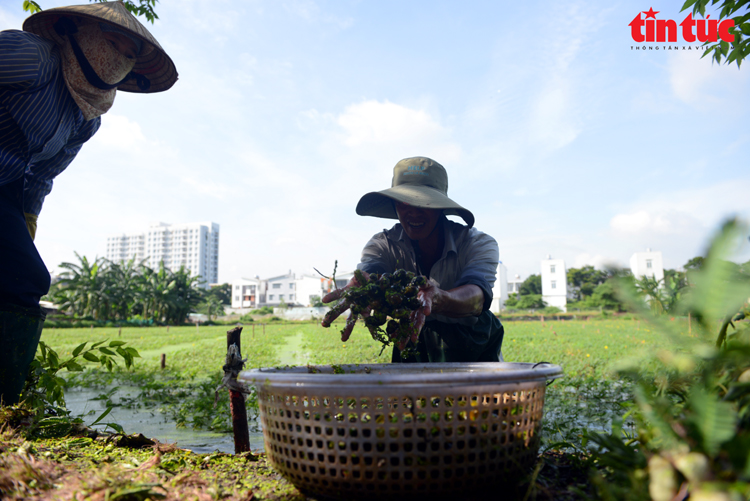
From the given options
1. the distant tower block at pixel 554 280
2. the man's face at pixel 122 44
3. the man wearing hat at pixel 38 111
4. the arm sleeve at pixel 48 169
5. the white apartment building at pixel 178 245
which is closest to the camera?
the man wearing hat at pixel 38 111

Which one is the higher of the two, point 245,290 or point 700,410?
point 245,290

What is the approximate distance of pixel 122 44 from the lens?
2182 mm

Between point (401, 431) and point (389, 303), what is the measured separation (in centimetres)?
93

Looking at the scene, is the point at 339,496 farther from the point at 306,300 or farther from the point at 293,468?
the point at 306,300

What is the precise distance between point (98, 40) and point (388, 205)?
1733 millimetres

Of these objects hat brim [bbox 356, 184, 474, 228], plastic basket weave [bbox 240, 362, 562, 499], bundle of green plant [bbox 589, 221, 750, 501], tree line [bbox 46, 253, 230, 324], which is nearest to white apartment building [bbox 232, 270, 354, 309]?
tree line [bbox 46, 253, 230, 324]

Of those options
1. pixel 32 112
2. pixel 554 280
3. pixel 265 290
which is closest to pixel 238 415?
pixel 32 112

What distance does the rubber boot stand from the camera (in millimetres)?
1851

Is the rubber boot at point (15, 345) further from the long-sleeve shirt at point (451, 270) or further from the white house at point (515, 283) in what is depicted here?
the white house at point (515, 283)

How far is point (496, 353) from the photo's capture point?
2.63m

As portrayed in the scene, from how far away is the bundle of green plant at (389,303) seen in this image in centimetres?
190

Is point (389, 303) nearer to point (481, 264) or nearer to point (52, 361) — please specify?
point (481, 264)

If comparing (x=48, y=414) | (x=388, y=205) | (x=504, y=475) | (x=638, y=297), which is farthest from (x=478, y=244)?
(x=48, y=414)

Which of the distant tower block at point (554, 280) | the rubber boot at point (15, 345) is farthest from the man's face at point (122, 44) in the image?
the distant tower block at point (554, 280)
